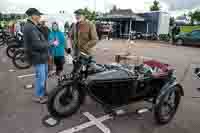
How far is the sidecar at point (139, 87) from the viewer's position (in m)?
2.96

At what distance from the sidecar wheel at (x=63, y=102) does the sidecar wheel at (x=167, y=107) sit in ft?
4.31

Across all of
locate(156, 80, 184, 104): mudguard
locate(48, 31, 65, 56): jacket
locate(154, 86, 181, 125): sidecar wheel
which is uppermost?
locate(48, 31, 65, 56): jacket

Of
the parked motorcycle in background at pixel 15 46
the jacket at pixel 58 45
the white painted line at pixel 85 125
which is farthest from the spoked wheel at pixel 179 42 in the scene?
the white painted line at pixel 85 125

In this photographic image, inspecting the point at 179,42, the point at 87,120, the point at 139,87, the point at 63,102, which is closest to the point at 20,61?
the point at 63,102

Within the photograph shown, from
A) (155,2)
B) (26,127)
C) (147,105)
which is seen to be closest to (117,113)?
(147,105)

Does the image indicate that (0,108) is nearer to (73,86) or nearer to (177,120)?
(73,86)

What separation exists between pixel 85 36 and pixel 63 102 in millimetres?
1764

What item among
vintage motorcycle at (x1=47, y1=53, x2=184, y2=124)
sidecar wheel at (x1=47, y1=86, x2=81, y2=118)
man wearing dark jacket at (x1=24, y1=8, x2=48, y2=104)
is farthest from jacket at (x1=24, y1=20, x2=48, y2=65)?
sidecar wheel at (x1=47, y1=86, x2=81, y2=118)

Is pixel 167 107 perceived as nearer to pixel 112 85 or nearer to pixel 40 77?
pixel 112 85

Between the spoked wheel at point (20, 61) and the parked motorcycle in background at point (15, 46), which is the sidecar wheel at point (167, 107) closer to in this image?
the spoked wheel at point (20, 61)

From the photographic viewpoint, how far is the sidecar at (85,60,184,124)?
2.96 metres

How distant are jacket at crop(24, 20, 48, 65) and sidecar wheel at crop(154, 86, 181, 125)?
2132 millimetres

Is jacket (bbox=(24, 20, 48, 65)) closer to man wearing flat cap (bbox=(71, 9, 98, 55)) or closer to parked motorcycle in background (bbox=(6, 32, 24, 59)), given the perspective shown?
man wearing flat cap (bbox=(71, 9, 98, 55))

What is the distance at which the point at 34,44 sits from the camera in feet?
11.3
